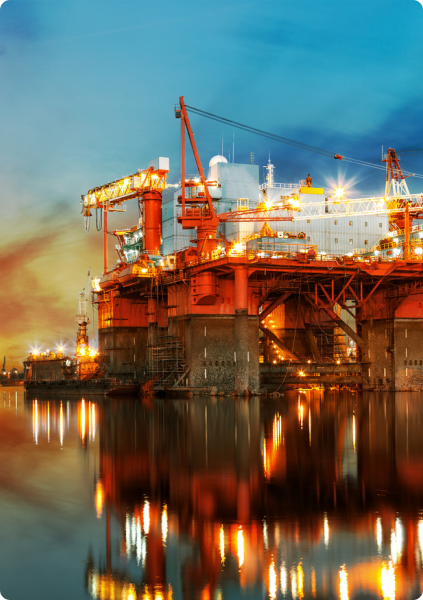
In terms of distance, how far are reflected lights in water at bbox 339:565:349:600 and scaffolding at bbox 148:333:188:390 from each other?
128 ft

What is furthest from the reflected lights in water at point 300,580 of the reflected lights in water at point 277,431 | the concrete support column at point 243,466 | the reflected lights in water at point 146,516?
the reflected lights in water at point 277,431

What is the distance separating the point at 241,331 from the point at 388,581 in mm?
36702

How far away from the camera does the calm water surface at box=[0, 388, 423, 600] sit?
8250 millimetres

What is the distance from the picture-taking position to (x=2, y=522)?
36.7ft

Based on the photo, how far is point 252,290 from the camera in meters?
48.2

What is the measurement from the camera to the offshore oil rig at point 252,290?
1842 inches

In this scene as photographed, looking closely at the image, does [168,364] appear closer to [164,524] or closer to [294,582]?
[164,524]

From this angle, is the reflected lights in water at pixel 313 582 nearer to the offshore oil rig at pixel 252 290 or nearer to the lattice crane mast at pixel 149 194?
the offshore oil rig at pixel 252 290

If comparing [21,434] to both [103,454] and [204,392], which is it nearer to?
[103,454]

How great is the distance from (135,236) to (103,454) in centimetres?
5582

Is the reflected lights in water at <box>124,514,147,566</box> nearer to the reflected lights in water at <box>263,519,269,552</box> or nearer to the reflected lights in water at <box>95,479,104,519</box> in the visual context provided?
the reflected lights in water at <box>95,479,104,519</box>

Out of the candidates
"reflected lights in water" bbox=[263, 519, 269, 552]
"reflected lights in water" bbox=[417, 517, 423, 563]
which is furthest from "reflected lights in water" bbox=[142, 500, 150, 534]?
"reflected lights in water" bbox=[417, 517, 423, 563]

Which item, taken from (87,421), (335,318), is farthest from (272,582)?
(335,318)

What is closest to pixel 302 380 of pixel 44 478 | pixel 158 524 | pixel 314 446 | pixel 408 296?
pixel 408 296
